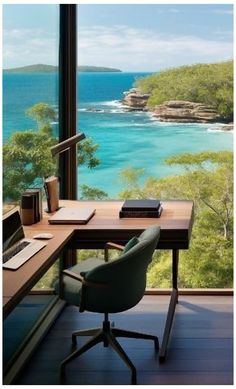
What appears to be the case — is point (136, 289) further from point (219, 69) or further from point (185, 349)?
point (219, 69)

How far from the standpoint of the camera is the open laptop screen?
3.41 metres

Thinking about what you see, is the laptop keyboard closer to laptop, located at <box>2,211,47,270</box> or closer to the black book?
laptop, located at <box>2,211,47,270</box>

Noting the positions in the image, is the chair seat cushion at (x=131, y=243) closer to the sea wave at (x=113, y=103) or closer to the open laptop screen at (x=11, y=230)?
the open laptop screen at (x=11, y=230)

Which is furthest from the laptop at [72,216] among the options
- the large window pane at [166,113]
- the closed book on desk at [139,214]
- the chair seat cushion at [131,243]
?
the large window pane at [166,113]

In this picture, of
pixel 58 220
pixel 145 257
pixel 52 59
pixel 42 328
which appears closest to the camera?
pixel 145 257

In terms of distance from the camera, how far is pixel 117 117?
5348 millimetres

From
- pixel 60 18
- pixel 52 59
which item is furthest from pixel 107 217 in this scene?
pixel 60 18

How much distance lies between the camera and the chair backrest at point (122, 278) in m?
3.44

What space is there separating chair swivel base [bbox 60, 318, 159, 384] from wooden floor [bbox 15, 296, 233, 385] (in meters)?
0.06

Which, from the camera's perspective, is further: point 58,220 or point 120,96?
point 120,96

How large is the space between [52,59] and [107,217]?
1.24m

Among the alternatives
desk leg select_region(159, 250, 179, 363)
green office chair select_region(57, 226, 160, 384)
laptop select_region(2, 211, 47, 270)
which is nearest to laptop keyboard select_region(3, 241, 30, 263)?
laptop select_region(2, 211, 47, 270)

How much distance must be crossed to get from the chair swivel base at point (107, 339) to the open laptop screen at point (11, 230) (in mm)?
685

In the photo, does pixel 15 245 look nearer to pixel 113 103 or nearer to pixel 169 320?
pixel 169 320
